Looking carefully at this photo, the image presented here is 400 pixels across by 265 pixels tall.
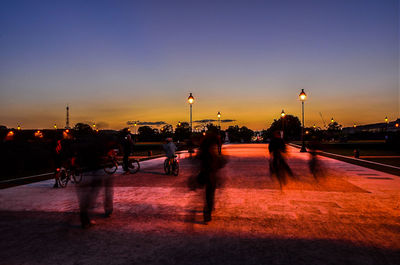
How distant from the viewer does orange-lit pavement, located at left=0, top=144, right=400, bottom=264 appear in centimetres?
425

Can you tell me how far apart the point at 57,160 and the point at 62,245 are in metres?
6.32

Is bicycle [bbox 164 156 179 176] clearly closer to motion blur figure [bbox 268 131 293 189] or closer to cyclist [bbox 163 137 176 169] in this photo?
cyclist [bbox 163 137 176 169]

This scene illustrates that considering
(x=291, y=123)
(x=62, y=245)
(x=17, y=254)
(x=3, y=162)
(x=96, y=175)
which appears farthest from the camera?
(x=291, y=123)

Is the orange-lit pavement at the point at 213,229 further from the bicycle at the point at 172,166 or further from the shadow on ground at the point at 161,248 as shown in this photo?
the bicycle at the point at 172,166

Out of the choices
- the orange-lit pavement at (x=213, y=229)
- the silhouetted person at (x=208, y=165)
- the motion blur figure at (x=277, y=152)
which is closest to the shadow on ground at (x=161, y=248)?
the orange-lit pavement at (x=213, y=229)

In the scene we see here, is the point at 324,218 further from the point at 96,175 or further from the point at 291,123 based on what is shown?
the point at 291,123

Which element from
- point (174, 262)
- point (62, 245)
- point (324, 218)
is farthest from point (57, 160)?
point (324, 218)

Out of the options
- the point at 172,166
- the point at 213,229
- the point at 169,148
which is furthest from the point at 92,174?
the point at 172,166

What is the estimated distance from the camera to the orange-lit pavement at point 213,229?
4246mm

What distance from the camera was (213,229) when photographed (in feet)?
18.1

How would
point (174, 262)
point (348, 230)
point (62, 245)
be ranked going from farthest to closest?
1. point (348, 230)
2. point (62, 245)
3. point (174, 262)

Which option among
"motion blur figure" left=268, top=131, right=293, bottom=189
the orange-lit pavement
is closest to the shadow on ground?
the orange-lit pavement

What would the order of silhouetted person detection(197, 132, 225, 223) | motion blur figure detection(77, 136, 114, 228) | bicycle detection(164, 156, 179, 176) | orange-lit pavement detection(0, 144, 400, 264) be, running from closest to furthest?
1. orange-lit pavement detection(0, 144, 400, 264)
2. motion blur figure detection(77, 136, 114, 228)
3. silhouetted person detection(197, 132, 225, 223)
4. bicycle detection(164, 156, 179, 176)

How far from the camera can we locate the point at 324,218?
20.4 feet
